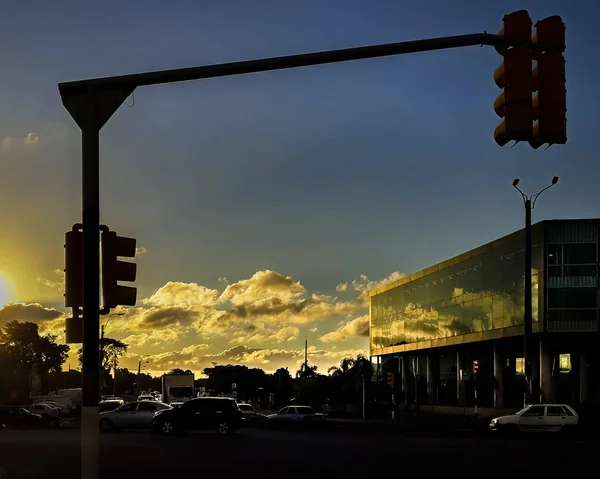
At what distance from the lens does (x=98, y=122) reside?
1033 cm

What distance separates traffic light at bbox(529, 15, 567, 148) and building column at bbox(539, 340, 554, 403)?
61227 millimetres

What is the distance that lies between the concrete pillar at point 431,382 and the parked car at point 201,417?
5374cm

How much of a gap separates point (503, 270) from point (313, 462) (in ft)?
158

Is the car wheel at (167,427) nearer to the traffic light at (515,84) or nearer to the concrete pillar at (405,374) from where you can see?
the traffic light at (515,84)

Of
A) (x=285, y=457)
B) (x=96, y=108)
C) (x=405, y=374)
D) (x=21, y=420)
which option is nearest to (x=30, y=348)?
(x=405, y=374)

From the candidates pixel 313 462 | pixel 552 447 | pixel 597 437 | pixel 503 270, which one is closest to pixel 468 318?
pixel 503 270

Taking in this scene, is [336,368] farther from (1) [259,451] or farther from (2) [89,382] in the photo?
(2) [89,382]

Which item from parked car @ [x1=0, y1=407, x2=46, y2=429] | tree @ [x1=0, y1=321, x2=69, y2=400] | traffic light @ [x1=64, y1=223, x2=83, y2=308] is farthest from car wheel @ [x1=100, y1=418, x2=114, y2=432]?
tree @ [x1=0, y1=321, x2=69, y2=400]

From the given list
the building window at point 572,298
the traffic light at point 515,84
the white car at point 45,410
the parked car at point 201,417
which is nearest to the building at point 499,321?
the building window at point 572,298

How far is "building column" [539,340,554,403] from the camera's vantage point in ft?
222

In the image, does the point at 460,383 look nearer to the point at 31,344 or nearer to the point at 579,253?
the point at 579,253

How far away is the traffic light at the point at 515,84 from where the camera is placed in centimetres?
878

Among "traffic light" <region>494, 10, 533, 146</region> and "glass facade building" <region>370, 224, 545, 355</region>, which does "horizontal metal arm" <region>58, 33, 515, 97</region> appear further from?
"glass facade building" <region>370, 224, 545, 355</region>

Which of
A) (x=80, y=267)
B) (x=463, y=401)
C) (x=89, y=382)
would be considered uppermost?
(x=80, y=267)
